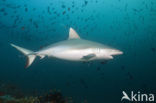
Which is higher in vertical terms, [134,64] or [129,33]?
[129,33]

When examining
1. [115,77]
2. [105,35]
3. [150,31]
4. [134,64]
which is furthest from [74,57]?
[134,64]

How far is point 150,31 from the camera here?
93812mm

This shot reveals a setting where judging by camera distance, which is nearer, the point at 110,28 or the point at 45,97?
the point at 45,97

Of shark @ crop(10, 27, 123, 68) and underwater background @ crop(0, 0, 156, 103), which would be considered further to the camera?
underwater background @ crop(0, 0, 156, 103)

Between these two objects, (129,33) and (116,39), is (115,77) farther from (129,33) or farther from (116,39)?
(129,33)

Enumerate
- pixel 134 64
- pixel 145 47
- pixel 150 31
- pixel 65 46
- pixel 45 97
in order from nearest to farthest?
pixel 65 46, pixel 45 97, pixel 150 31, pixel 145 47, pixel 134 64

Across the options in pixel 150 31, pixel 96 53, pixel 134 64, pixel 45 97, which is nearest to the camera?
pixel 96 53

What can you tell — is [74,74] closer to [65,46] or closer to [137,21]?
[137,21]

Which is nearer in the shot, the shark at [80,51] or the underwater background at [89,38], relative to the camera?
the shark at [80,51]

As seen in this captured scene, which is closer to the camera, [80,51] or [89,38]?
[80,51]

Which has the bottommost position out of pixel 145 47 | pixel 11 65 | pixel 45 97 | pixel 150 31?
pixel 45 97

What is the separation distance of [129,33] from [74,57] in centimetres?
9867

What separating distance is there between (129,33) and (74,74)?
43.4 meters

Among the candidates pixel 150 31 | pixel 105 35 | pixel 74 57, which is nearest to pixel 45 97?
pixel 74 57
